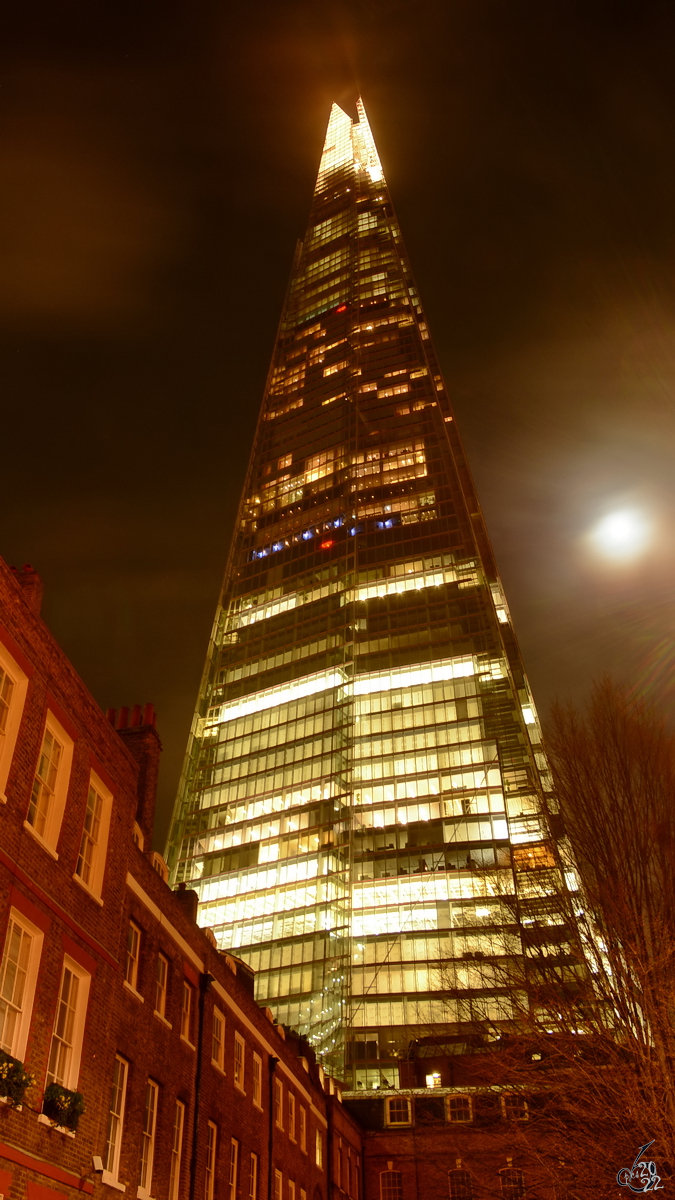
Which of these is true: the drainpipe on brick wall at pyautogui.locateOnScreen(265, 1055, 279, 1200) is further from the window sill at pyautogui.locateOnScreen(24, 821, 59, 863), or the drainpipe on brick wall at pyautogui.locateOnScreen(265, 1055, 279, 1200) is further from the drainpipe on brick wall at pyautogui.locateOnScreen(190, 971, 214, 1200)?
the window sill at pyautogui.locateOnScreen(24, 821, 59, 863)

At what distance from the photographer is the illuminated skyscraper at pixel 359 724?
287ft

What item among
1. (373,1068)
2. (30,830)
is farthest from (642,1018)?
(373,1068)

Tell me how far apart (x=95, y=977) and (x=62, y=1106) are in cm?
249

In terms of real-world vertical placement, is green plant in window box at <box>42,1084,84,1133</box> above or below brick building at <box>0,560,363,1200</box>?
below

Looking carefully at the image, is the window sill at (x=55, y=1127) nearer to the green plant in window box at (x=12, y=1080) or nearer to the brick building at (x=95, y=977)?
the brick building at (x=95, y=977)

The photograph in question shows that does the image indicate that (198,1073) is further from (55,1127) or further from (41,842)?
(41,842)

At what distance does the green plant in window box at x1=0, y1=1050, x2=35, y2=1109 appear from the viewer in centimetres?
1254

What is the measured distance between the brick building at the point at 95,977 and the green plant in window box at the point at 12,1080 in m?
0.02

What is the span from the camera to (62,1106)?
46.0 feet

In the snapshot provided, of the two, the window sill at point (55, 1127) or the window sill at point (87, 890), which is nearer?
the window sill at point (55, 1127)

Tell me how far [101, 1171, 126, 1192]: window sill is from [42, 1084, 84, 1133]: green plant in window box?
83.8 inches

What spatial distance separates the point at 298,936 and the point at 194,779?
28197 millimetres

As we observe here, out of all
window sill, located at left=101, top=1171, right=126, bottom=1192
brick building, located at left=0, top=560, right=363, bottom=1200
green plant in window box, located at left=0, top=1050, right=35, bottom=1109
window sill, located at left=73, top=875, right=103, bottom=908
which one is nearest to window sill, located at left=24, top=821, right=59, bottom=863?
brick building, located at left=0, top=560, right=363, bottom=1200

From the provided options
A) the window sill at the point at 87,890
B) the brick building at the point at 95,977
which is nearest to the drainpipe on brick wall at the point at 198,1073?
the brick building at the point at 95,977
